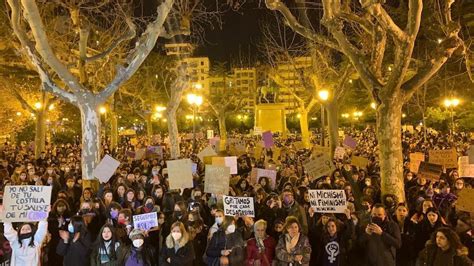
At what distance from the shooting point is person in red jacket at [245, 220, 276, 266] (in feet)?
21.6

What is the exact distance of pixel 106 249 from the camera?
645cm

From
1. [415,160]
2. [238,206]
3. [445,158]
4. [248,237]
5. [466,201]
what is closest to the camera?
[248,237]

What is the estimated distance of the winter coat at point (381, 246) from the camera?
21.3ft

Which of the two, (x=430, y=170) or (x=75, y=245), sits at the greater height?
(x=430, y=170)

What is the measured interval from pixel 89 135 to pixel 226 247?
6.14 meters

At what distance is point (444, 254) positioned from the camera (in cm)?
585

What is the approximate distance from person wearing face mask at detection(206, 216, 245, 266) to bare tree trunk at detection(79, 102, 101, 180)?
18.6ft

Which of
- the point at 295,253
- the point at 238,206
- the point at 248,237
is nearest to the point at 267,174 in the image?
the point at 238,206

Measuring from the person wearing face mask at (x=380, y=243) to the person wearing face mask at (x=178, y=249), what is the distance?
7.54 ft

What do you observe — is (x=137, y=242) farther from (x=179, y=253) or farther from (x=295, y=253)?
(x=295, y=253)

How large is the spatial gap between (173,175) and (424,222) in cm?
514

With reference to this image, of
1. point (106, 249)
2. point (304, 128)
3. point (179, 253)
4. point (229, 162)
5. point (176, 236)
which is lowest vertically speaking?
point (179, 253)

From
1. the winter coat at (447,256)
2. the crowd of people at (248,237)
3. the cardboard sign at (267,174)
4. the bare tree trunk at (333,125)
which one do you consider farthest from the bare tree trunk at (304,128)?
the winter coat at (447,256)

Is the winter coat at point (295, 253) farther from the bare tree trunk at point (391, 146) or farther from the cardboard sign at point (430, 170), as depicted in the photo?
the cardboard sign at point (430, 170)
